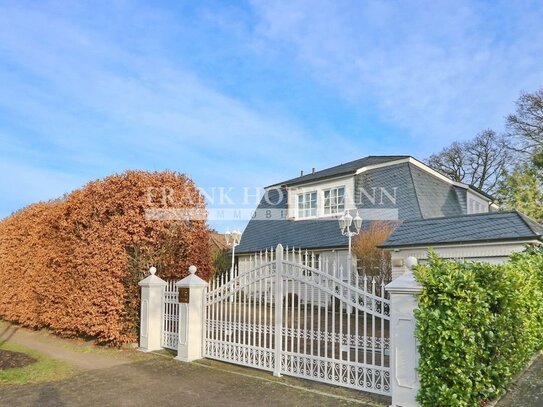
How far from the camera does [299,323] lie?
6609 millimetres

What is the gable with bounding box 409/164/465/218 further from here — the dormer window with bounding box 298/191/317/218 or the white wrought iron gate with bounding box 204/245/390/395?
the white wrought iron gate with bounding box 204/245/390/395

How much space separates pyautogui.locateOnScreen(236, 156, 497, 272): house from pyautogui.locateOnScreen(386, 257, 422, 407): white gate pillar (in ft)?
45.2

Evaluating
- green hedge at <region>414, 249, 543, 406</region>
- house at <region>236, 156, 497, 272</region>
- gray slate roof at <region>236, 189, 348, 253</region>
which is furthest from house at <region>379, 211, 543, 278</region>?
green hedge at <region>414, 249, 543, 406</region>

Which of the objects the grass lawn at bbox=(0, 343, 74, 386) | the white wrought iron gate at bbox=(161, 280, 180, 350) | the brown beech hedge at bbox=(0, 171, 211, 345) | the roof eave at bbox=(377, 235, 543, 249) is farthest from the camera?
the roof eave at bbox=(377, 235, 543, 249)

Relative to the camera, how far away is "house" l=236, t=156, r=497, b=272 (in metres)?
20.5

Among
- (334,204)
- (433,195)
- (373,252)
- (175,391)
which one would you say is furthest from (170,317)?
(433,195)

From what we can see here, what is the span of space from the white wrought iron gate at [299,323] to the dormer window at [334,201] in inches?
529

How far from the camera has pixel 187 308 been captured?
8.52 m

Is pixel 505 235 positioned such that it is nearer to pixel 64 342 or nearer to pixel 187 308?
pixel 187 308

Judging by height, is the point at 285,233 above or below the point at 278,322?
above

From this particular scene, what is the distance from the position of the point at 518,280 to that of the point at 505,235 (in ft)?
27.0

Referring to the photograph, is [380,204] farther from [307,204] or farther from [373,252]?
[373,252]

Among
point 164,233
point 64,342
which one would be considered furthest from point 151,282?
point 64,342

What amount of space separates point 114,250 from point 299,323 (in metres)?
4.79
